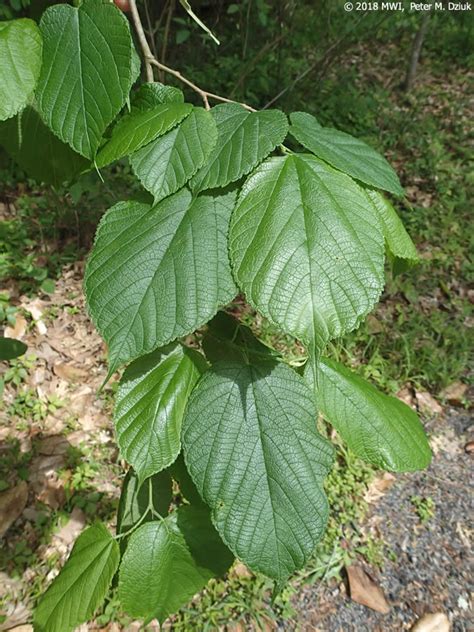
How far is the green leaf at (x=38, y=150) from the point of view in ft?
2.63

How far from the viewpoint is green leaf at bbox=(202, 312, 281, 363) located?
85cm

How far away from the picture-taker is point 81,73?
0.67m

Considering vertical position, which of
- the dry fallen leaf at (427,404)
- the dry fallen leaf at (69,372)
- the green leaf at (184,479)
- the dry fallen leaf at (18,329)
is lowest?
the dry fallen leaf at (69,372)

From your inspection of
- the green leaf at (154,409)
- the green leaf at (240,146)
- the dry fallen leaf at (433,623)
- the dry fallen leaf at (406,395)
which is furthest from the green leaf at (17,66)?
the dry fallen leaf at (406,395)

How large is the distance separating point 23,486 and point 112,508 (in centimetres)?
39

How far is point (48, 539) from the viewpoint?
6.68 feet

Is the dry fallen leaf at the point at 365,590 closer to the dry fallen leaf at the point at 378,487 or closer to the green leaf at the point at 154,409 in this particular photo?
the dry fallen leaf at the point at 378,487

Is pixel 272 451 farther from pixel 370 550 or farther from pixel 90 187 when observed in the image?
pixel 90 187

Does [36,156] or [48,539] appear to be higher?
[36,156]

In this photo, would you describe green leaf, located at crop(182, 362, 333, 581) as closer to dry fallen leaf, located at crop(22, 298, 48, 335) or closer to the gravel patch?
the gravel patch

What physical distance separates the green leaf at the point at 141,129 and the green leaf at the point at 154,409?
12.3 inches

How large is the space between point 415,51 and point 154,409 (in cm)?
444

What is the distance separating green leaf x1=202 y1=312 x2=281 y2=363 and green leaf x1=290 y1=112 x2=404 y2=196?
1.00 ft

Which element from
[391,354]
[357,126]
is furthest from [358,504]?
[357,126]
